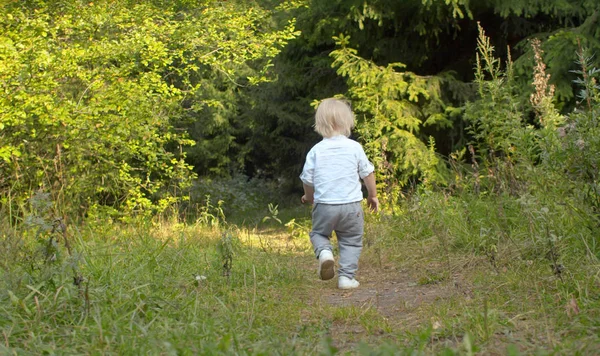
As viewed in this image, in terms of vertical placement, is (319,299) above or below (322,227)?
below

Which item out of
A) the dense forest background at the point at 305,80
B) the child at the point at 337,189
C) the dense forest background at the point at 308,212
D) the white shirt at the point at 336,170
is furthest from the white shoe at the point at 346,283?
the dense forest background at the point at 305,80

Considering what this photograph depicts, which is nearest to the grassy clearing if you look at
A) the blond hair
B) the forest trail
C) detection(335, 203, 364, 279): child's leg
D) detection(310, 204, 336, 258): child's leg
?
the forest trail

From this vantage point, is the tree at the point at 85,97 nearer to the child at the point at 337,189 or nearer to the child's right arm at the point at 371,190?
the child at the point at 337,189

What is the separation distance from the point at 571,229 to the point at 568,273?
800 millimetres

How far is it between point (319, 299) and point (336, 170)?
110 cm

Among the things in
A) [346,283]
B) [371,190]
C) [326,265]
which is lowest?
[346,283]

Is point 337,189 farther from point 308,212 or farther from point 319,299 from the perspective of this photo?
point 308,212

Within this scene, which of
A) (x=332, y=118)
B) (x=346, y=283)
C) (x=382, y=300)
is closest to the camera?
(x=382, y=300)

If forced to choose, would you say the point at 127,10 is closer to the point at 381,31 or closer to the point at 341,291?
the point at 381,31

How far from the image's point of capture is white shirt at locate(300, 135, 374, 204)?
17.3ft

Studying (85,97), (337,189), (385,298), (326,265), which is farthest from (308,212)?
(385,298)

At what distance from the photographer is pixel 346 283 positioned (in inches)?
202

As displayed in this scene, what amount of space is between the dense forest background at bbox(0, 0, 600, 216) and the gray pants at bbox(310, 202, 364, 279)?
1.37m

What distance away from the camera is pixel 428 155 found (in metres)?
9.98
